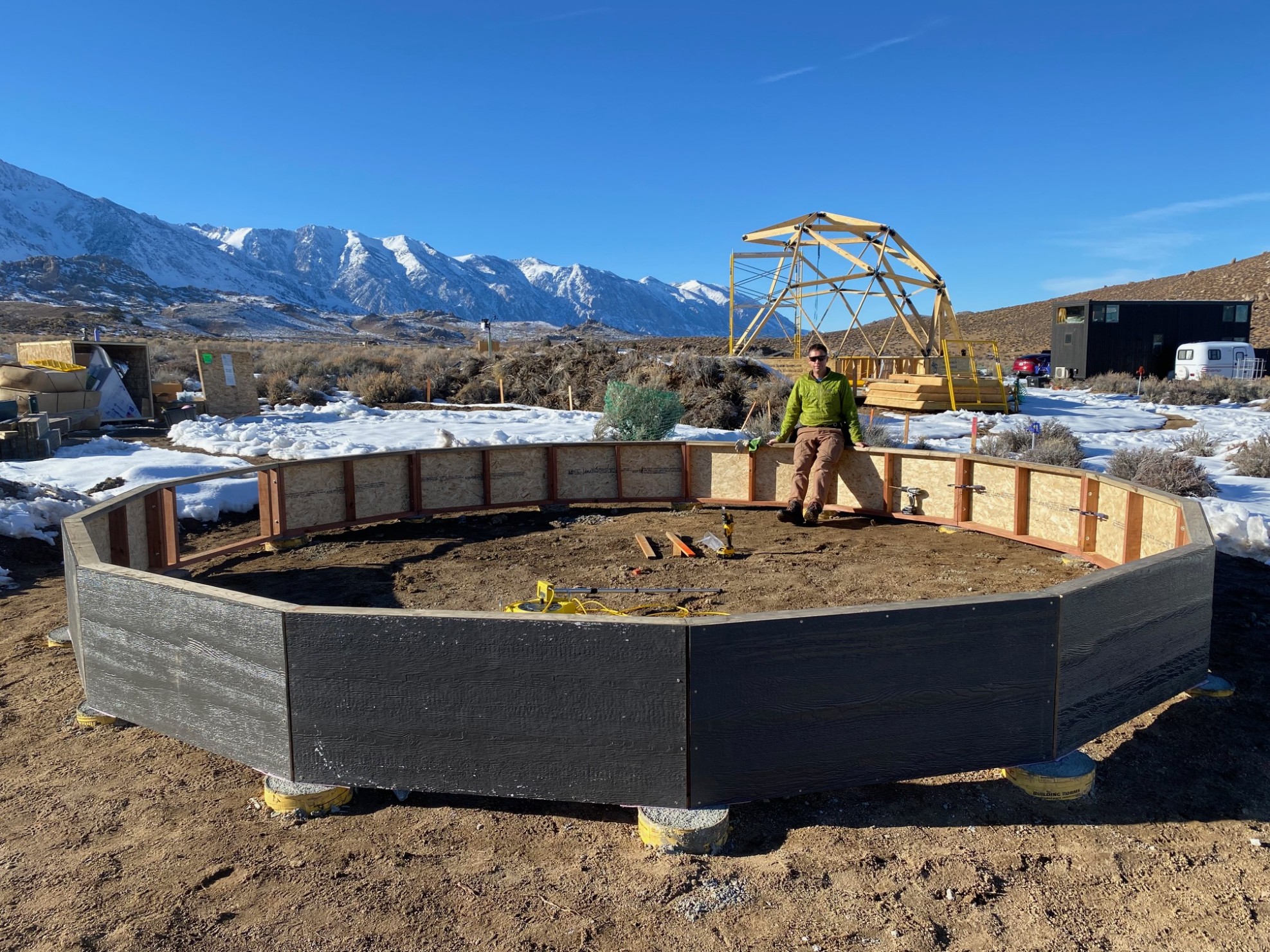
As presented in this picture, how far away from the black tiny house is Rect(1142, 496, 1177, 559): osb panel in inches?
1259

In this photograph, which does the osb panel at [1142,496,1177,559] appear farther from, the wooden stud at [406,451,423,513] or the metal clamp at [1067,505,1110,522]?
the wooden stud at [406,451,423,513]

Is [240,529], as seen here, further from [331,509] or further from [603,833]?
[603,833]

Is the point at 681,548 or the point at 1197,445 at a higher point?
the point at 1197,445

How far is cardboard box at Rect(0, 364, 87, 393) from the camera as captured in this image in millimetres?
16906

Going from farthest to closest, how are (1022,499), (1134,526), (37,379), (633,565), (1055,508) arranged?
(37,379), (1022,499), (1055,508), (633,565), (1134,526)

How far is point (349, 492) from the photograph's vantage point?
10.2 meters

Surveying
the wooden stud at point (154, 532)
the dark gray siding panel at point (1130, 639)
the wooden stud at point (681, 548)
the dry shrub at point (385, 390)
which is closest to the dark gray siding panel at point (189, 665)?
the wooden stud at point (154, 532)

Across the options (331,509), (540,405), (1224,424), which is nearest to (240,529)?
(331,509)

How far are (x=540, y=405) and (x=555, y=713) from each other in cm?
2255

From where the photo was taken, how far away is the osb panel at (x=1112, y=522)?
7.69 m

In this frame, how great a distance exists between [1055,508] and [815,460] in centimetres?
273

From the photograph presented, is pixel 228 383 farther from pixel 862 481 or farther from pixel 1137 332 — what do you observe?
pixel 1137 332

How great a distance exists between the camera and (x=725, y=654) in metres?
3.64

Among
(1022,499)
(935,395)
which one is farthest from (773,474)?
(935,395)
